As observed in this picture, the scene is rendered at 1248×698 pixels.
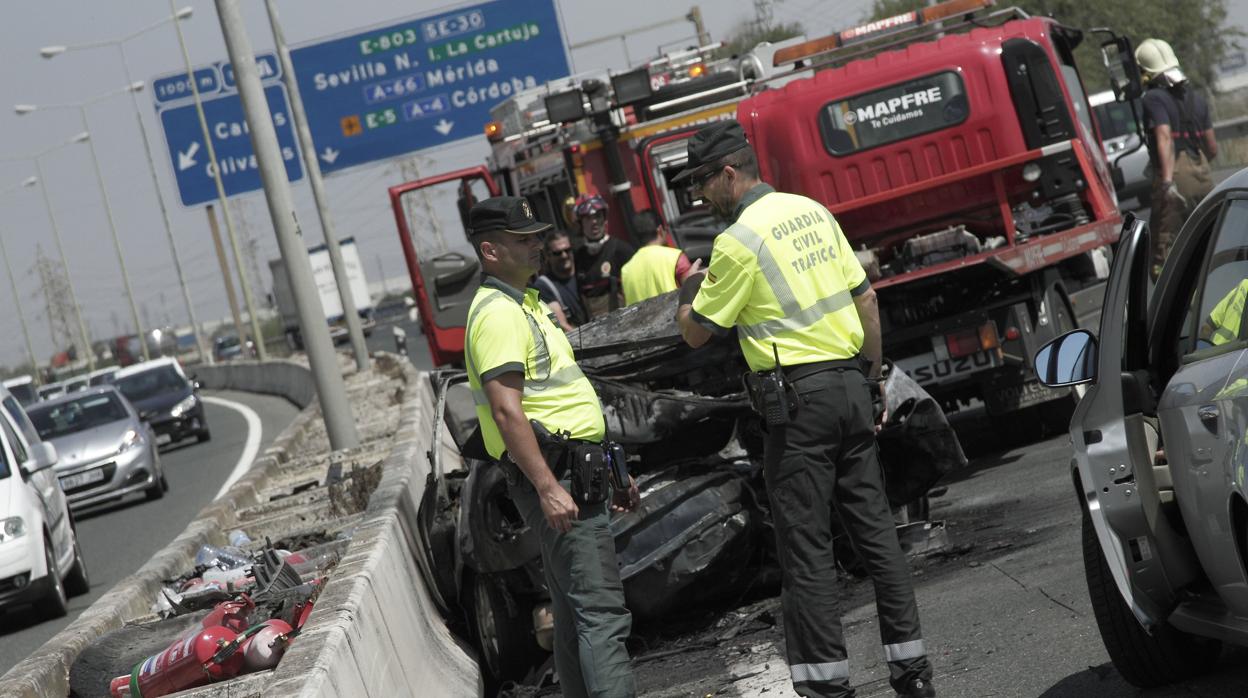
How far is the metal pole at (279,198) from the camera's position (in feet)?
49.1

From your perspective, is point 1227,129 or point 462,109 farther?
point 1227,129

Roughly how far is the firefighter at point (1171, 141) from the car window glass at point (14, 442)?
8.27 m

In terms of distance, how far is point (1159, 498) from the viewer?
16.1ft

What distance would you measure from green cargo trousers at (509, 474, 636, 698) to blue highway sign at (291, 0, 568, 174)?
26465mm

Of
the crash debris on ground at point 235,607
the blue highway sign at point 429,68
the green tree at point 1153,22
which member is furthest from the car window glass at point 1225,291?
the green tree at point 1153,22

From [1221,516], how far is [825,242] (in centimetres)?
177

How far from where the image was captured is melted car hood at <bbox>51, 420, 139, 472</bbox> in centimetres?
1994

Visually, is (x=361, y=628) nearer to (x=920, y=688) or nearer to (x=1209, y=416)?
(x=920, y=688)

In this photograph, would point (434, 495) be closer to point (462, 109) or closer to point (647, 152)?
point (647, 152)

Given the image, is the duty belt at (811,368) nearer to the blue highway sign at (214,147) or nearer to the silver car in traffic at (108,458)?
the silver car in traffic at (108,458)

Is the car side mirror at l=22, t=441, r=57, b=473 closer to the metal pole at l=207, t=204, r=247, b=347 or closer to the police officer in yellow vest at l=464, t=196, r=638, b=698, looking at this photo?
the police officer in yellow vest at l=464, t=196, r=638, b=698

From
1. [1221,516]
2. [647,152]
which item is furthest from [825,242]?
[647,152]

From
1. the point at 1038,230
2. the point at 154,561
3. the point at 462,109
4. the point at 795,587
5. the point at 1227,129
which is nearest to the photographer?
the point at 795,587

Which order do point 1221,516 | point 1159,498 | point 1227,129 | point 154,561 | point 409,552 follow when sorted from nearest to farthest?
point 1221,516, point 1159,498, point 409,552, point 154,561, point 1227,129
